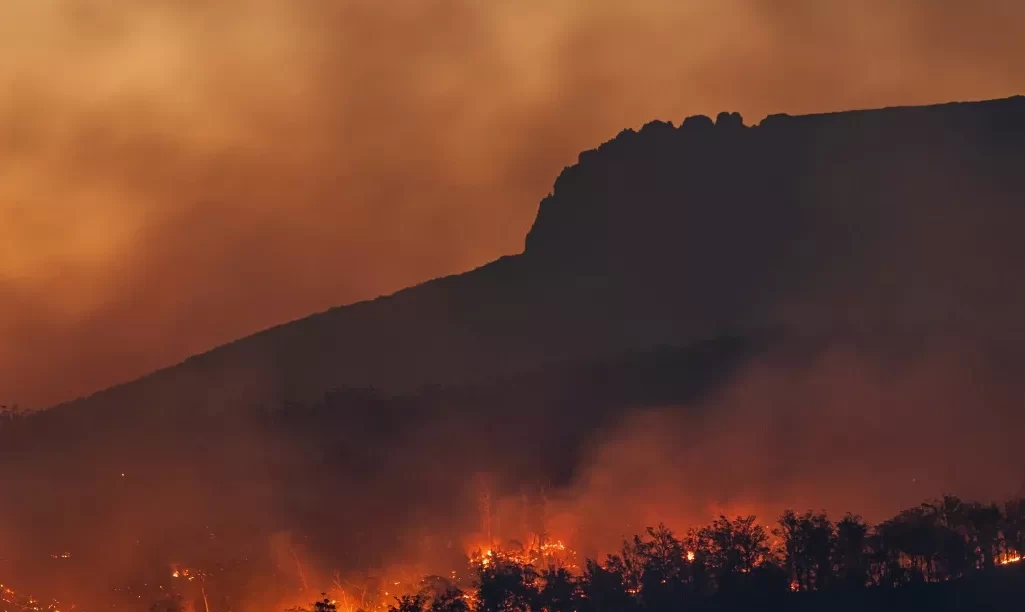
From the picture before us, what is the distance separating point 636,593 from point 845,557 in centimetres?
2095

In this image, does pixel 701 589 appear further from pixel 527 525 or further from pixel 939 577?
pixel 527 525

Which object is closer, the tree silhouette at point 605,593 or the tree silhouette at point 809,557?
the tree silhouette at point 605,593

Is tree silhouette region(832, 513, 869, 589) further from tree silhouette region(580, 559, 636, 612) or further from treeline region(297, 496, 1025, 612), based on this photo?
tree silhouette region(580, 559, 636, 612)

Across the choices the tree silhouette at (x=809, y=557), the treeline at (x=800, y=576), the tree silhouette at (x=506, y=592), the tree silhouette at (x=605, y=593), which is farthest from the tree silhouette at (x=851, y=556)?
the tree silhouette at (x=506, y=592)

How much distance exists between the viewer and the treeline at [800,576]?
11419 cm

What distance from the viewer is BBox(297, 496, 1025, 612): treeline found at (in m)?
114

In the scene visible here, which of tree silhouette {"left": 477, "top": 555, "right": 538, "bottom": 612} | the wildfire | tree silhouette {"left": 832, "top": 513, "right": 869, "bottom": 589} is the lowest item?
the wildfire

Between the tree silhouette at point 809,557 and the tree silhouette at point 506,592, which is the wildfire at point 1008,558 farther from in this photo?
the tree silhouette at point 506,592

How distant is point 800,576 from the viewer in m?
120

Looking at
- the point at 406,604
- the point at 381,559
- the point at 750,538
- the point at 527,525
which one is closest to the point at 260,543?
the point at 381,559

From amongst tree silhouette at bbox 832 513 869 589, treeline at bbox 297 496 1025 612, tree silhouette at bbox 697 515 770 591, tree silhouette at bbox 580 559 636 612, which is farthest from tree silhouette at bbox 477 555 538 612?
tree silhouette at bbox 832 513 869 589

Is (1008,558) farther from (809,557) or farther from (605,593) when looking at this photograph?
(605,593)

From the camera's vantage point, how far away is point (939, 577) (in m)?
120

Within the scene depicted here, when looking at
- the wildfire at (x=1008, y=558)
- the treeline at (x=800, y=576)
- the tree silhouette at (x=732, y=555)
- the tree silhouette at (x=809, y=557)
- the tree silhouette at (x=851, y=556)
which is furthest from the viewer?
the wildfire at (x=1008, y=558)
